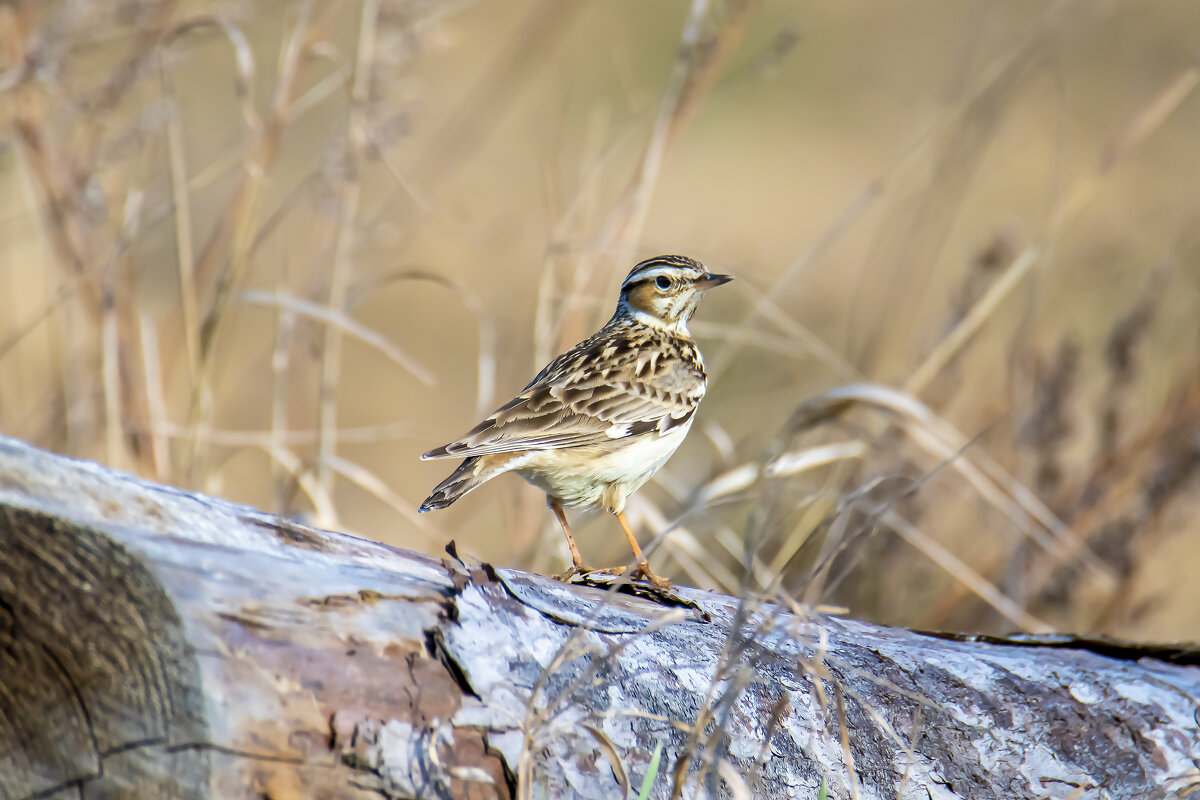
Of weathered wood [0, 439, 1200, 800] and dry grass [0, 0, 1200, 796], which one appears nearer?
weathered wood [0, 439, 1200, 800]

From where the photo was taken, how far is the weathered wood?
1.76 metres

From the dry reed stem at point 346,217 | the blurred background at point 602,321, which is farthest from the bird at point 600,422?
the dry reed stem at point 346,217

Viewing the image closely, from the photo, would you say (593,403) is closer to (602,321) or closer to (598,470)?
(598,470)

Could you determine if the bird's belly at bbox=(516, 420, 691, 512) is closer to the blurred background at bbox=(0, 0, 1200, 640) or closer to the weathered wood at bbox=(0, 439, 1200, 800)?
the blurred background at bbox=(0, 0, 1200, 640)

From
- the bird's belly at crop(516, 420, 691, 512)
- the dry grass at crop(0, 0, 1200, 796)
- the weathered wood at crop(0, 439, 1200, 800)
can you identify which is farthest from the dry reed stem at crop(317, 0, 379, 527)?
the weathered wood at crop(0, 439, 1200, 800)

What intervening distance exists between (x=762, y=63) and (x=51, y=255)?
3.00 m

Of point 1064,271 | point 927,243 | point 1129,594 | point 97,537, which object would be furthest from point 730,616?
point 1064,271

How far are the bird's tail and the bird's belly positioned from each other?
0.57ft

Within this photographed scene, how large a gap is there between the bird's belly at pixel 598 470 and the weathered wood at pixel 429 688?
1242 mm

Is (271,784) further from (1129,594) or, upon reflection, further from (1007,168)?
(1007,168)

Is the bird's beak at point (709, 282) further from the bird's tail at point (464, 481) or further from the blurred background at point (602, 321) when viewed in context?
the bird's tail at point (464, 481)

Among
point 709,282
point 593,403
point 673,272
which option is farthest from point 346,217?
point 709,282

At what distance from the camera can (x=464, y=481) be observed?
140 inches

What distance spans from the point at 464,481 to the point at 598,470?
54cm
